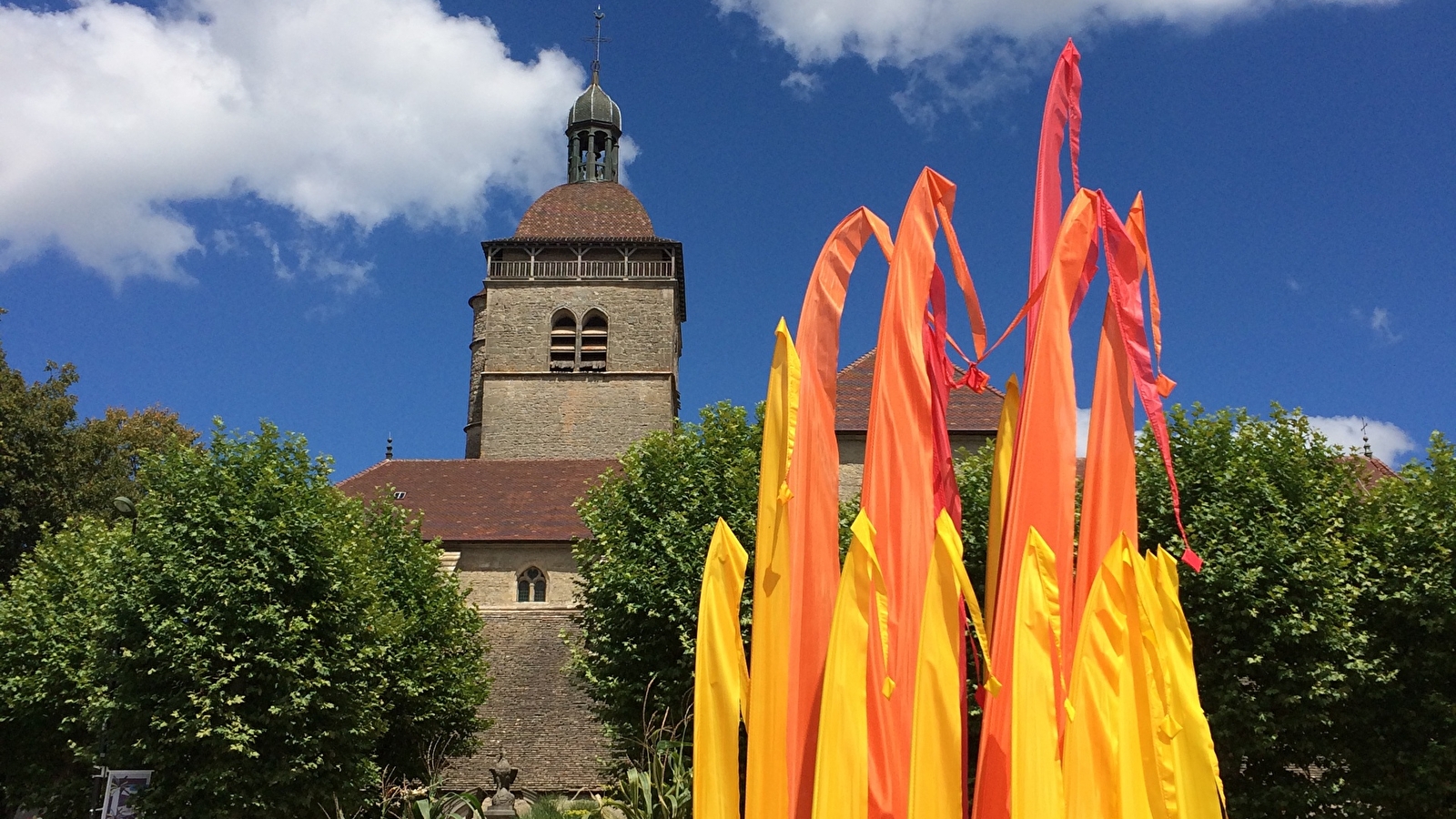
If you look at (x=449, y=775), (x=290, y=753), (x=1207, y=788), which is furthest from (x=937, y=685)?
(x=449, y=775)

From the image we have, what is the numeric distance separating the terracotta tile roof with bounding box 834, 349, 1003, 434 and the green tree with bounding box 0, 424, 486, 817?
1127 centimetres

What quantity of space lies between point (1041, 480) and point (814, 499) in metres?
1.27

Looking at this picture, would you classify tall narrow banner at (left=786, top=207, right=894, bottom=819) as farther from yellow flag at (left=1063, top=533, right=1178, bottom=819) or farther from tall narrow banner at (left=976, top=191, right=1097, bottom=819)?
yellow flag at (left=1063, top=533, right=1178, bottom=819)

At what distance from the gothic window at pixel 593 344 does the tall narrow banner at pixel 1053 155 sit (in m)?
39.8

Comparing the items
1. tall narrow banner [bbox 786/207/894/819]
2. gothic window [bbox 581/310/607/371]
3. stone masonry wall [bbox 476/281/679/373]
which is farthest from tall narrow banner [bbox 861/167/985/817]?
gothic window [bbox 581/310/607/371]

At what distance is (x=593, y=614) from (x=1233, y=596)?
10125 mm

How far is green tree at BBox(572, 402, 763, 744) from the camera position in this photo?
18.8 m

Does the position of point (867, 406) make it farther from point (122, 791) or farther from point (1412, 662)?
point (122, 791)

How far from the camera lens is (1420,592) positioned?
15258 mm

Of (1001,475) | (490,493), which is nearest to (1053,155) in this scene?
(1001,475)

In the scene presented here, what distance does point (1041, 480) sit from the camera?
6512mm

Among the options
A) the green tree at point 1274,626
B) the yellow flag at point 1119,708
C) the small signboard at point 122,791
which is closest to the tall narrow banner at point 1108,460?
the yellow flag at point 1119,708

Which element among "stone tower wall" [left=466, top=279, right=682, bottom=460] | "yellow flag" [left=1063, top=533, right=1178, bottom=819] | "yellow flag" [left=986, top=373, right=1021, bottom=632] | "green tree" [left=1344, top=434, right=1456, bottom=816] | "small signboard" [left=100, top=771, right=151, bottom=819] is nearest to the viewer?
"yellow flag" [left=1063, top=533, right=1178, bottom=819]

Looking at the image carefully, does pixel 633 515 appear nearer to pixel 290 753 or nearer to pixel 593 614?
pixel 593 614
